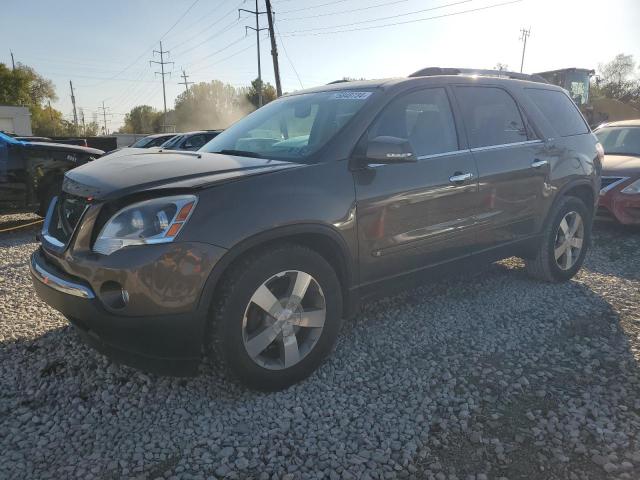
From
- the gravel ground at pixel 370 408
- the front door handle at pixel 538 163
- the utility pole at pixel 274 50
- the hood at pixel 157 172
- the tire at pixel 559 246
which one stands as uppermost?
the utility pole at pixel 274 50

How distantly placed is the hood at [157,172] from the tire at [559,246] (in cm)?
284

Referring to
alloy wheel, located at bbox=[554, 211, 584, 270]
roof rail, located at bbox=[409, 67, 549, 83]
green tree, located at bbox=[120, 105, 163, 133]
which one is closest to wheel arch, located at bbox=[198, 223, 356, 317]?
roof rail, located at bbox=[409, 67, 549, 83]

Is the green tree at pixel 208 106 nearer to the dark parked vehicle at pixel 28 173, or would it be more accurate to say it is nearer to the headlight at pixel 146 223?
the dark parked vehicle at pixel 28 173

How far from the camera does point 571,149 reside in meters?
4.50

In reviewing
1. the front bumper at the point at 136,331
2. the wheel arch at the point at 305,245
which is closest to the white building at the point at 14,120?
the front bumper at the point at 136,331

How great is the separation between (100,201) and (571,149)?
4.08 metres

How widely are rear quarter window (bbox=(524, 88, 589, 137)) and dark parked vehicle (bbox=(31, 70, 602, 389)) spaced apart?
199mm

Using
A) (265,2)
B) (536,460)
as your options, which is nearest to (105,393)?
(536,460)

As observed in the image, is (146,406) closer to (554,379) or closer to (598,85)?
(554,379)

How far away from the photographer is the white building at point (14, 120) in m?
50.7

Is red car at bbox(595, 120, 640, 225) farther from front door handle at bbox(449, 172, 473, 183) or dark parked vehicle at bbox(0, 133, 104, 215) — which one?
dark parked vehicle at bbox(0, 133, 104, 215)

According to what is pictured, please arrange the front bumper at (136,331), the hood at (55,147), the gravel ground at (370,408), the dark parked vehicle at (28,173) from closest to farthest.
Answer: the gravel ground at (370,408), the front bumper at (136,331), the dark parked vehicle at (28,173), the hood at (55,147)

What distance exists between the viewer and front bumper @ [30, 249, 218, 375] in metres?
2.35

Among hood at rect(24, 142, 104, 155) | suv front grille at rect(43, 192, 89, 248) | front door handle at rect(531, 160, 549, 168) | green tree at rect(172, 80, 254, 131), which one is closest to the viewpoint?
suv front grille at rect(43, 192, 89, 248)
